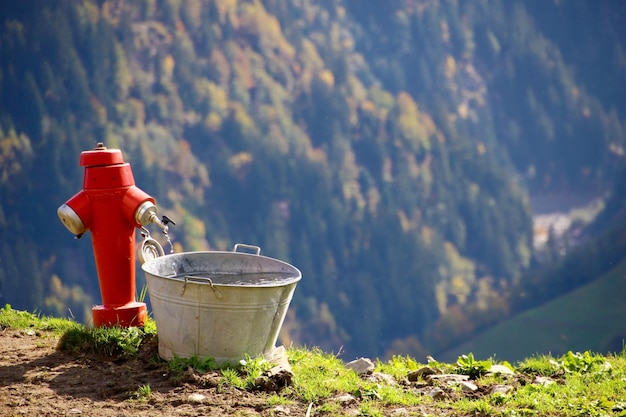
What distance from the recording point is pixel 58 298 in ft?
180

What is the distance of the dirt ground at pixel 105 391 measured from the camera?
4449 mm

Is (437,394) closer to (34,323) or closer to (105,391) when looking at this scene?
(105,391)

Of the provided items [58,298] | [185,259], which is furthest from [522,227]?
[185,259]

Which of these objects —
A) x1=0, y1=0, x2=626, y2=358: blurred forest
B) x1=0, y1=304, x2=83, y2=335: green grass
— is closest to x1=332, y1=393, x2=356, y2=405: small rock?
x1=0, y1=304, x2=83, y2=335: green grass

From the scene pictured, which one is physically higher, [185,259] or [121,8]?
[121,8]

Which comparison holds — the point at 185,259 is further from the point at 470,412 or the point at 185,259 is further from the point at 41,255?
the point at 41,255

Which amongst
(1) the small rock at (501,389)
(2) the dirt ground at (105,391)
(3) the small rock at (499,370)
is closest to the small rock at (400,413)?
(2) the dirt ground at (105,391)

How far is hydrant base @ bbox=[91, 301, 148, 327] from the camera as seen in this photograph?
18.6 feet

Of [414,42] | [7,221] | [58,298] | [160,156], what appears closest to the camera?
[58,298]

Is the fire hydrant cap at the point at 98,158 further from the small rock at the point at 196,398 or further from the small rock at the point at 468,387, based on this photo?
the small rock at the point at 468,387

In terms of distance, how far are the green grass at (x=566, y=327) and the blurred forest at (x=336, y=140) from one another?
199 centimetres

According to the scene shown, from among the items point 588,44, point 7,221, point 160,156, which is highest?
point 588,44

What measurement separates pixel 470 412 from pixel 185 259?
6.92 feet

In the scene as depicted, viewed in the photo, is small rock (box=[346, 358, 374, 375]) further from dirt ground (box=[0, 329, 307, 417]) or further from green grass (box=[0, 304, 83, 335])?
green grass (box=[0, 304, 83, 335])
